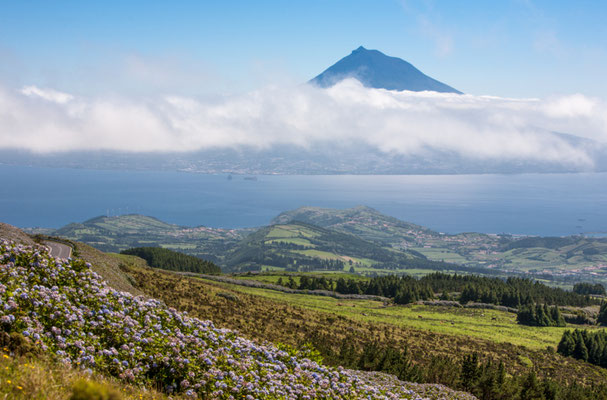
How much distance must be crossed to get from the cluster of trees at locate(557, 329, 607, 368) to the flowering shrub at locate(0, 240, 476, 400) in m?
48.8

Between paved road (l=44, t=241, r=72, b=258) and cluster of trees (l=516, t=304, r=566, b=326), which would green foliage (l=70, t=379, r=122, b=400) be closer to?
paved road (l=44, t=241, r=72, b=258)

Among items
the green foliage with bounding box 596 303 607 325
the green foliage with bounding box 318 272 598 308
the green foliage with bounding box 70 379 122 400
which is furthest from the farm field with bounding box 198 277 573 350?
the green foliage with bounding box 70 379 122 400

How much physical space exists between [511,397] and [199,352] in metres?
23.8

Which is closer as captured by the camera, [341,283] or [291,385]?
[291,385]

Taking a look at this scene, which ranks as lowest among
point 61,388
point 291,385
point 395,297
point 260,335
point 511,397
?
point 395,297

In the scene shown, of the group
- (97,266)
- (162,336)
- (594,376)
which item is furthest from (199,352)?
(594,376)

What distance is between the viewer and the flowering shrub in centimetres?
884

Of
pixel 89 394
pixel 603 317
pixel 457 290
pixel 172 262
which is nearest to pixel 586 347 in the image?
pixel 603 317

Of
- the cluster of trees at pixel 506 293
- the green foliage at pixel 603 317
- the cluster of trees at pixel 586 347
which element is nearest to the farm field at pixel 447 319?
the cluster of trees at pixel 586 347

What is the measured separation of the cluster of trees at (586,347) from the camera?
48.7 meters

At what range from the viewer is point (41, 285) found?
10.8 metres

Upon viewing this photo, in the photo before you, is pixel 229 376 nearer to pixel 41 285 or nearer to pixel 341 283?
pixel 41 285

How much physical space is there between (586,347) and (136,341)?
5648 centimetres

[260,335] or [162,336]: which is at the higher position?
[162,336]
